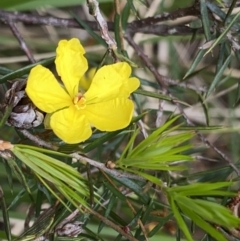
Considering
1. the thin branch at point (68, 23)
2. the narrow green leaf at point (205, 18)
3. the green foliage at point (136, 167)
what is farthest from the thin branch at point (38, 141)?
the thin branch at point (68, 23)

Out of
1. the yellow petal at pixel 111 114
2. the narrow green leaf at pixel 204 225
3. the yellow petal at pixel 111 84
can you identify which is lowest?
the narrow green leaf at pixel 204 225

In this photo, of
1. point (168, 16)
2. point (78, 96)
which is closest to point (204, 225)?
point (78, 96)

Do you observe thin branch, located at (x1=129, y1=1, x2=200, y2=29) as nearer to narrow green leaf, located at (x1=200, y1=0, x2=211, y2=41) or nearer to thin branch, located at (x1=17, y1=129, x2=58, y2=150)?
narrow green leaf, located at (x1=200, y1=0, x2=211, y2=41)

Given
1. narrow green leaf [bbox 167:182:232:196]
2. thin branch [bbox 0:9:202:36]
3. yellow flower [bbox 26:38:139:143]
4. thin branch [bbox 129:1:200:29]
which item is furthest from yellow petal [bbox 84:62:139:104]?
thin branch [bbox 0:9:202:36]

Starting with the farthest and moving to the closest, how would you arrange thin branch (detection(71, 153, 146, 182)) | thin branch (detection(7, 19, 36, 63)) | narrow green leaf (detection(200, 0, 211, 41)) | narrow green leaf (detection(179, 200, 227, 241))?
thin branch (detection(7, 19, 36, 63)) → narrow green leaf (detection(200, 0, 211, 41)) → thin branch (detection(71, 153, 146, 182)) → narrow green leaf (detection(179, 200, 227, 241))

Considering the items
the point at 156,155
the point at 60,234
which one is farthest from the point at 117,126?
the point at 60,234

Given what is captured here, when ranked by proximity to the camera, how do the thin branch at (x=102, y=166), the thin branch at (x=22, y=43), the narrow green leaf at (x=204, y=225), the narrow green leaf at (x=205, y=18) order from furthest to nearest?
1. the thin branch at (x=22, y=43)
2. the narrow green leaf at (x=205, y=18)
3. the thin branch at (x=102, y=166)
4. the narrow green leaf at (x=204, y=225)

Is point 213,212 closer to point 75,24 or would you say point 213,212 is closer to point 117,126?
point 117,126

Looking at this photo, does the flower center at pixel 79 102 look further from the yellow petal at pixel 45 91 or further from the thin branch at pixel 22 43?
the thin branch at pixel 22 43
